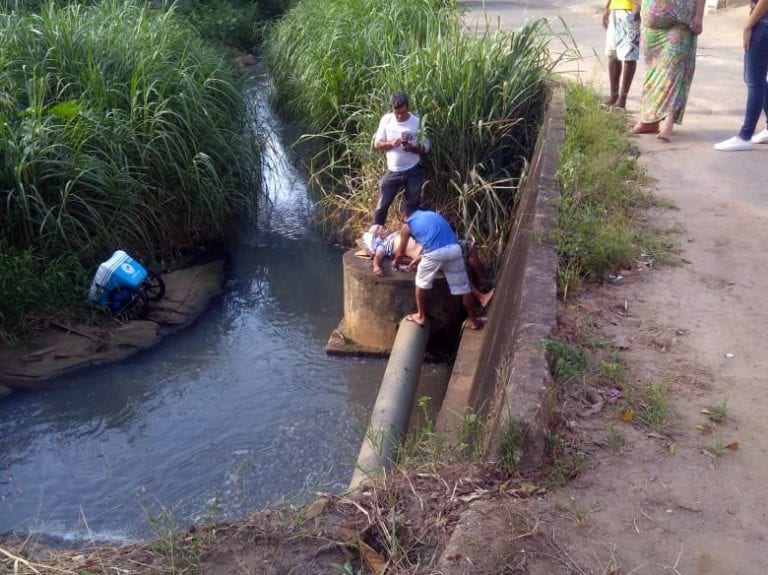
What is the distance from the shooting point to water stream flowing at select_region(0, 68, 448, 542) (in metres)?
5.21

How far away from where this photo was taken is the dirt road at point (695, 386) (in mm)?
2799

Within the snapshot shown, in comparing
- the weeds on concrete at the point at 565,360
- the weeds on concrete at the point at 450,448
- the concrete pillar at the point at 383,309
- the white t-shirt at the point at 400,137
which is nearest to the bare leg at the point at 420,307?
the concrete pillar at the point at 383,309

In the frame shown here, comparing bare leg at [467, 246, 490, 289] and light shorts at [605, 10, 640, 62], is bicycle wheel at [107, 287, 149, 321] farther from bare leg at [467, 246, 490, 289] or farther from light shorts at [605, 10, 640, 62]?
light shorts at [605, 10, 640, 62]

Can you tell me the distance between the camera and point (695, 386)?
3713 millimetres

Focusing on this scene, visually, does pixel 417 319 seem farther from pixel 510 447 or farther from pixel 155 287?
pixel 510 447

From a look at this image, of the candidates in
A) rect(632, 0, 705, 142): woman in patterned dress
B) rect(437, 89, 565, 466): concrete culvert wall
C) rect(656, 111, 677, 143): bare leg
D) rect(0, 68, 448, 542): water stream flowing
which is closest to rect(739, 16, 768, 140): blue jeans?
rect(632, 0, 705, 142): woman in patterned dress

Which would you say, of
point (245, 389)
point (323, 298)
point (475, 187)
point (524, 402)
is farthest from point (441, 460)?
point (323, 298)

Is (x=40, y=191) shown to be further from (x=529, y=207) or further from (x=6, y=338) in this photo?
(x=529, y=207)

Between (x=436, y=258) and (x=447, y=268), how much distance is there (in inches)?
6.1

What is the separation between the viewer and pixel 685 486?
306 centimetres

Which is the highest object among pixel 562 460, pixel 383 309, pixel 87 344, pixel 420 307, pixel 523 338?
pixel 523 338

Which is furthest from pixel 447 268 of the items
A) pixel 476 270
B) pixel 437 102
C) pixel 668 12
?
Answer: pixel 668 12

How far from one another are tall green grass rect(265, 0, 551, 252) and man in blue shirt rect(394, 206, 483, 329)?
0.93 m

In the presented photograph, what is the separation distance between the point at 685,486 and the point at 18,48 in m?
7.16
